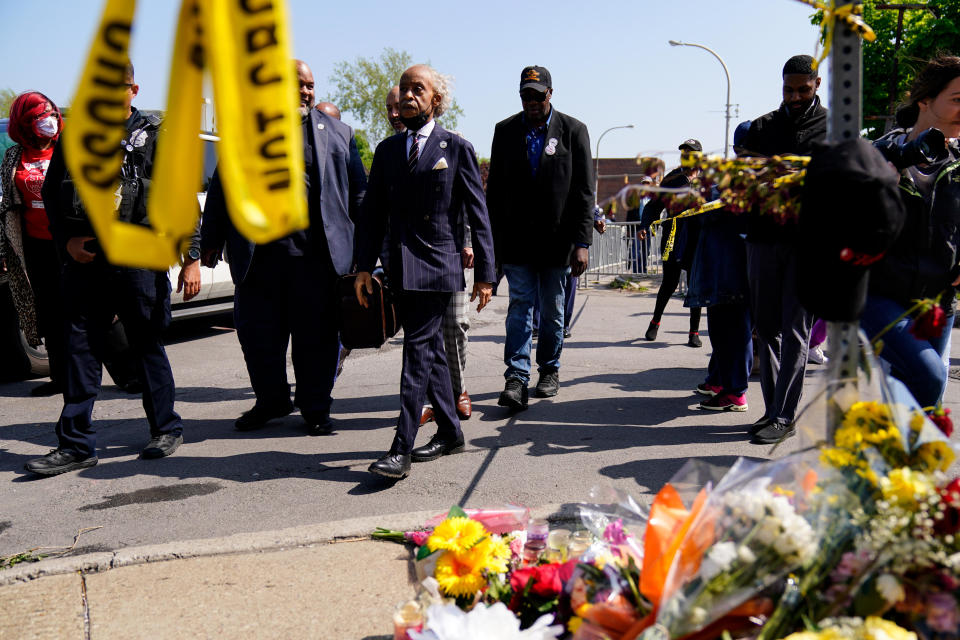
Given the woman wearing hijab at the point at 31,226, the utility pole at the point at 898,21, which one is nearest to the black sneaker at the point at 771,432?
the utility pole at the point at 898,21

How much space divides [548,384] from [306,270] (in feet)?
6.88

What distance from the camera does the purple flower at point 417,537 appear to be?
10.3 feet

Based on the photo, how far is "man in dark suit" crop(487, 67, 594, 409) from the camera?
5.64m

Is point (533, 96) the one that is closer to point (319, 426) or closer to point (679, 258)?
point (679, 258)

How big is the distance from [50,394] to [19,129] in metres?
2.16

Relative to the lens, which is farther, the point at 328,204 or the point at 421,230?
the point at 328,204

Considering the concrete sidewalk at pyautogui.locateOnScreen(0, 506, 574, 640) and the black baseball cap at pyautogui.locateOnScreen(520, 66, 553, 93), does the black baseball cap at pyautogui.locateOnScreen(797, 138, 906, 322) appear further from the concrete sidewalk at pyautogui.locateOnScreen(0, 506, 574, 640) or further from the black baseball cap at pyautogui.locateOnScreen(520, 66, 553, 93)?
the black baseball cap at pyautogui.locateOnScreen(520, 66, 553, 93)

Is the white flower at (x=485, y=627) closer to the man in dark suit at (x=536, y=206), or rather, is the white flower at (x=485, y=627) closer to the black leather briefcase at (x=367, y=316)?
the black leather briefcase at (x=367, y=316)

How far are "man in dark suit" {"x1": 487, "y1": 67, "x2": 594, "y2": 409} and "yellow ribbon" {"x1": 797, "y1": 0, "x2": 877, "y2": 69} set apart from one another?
12.1ft

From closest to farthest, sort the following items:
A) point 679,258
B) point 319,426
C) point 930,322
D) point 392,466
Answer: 1. point 930,322
2. point 392,466
3. point 319,426
4. point 679,258

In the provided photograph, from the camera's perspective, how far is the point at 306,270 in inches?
194

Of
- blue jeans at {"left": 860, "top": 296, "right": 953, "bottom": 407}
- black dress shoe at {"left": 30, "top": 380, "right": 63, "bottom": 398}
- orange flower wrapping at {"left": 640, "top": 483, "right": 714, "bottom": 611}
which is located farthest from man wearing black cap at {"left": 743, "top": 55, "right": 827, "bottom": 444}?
black dress shoe at {"left": 30, "top": 380, "right": 63, "bottom": 398}

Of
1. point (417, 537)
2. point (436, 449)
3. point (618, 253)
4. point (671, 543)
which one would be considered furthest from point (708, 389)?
point (618, 253)

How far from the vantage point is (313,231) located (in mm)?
4910
